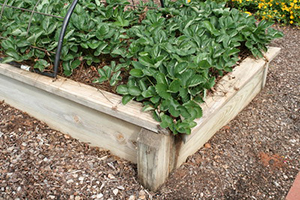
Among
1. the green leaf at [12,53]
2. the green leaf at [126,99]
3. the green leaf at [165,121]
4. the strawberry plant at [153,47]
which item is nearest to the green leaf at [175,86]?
the strawberry plant at [153,47]

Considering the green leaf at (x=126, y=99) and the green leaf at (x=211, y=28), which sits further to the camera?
the green leaf at (x=211, y=28)

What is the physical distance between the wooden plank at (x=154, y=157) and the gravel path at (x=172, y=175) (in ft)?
0.26

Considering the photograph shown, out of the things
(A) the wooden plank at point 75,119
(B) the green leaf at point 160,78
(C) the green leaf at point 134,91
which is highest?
(B) the green leaf at point 160,78

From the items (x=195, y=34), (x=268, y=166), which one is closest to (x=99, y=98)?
(x=195, y=34)

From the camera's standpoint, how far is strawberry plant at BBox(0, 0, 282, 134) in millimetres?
1634

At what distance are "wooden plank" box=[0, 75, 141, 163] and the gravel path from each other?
6 cm

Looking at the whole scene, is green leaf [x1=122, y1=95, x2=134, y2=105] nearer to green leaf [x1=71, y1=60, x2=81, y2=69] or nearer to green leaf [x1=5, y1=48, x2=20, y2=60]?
green leaf [x1=71, y1=60, x2=81, y2=69]

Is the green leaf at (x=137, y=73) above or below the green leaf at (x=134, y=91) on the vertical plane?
above

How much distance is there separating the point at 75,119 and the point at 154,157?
25.0 inches

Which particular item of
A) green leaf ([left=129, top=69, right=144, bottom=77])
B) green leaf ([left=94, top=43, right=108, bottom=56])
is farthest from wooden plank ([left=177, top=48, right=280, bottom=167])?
green leaf ([left=94, top=43, right=108, bottom=56])

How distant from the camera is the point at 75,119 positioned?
200cm

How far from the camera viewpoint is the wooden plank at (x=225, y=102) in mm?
1771

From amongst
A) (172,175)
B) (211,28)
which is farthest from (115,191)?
(211,28)

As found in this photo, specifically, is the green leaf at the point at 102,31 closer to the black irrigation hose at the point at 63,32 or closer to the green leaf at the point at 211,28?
the black irrigation hose at the point at 63,32
